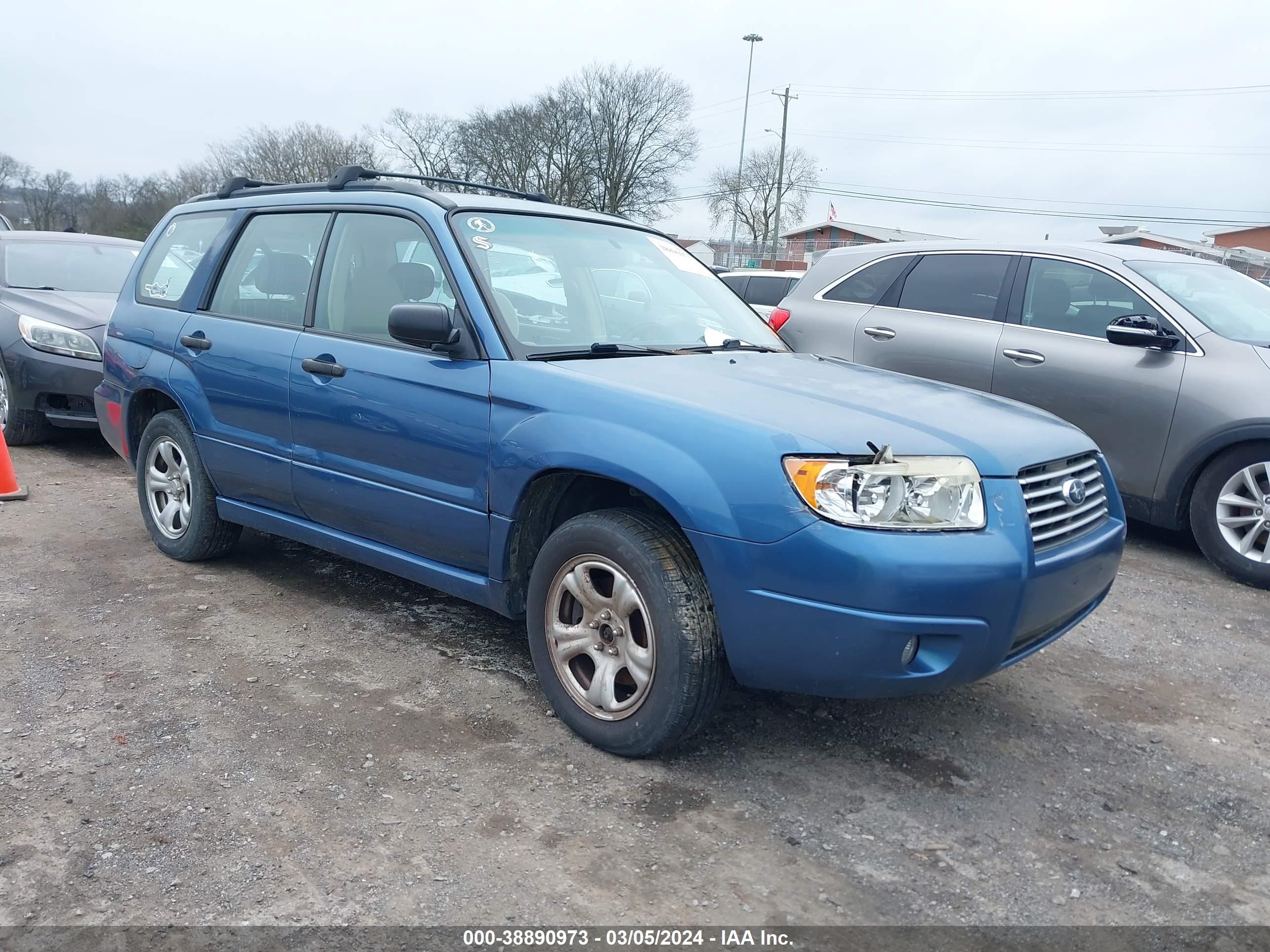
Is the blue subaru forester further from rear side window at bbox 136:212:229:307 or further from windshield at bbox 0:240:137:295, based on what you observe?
windshield at bbox 0:240:137:295

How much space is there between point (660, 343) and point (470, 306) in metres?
0.71

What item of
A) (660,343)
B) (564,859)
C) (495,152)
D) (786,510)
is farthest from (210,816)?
(495,152)

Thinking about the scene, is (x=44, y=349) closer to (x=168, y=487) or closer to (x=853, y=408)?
(x=168, y=487)

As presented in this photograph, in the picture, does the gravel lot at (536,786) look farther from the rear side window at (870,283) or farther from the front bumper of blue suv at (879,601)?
the rear side window at (870,283)

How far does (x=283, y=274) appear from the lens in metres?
4.30

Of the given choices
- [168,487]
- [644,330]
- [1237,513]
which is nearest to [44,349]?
[168,487]

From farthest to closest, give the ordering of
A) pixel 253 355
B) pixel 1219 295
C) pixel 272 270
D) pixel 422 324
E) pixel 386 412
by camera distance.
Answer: pixel 1219 295
pixel 272 270
pixel 253 355
pixel 386 412
pixel 422 324

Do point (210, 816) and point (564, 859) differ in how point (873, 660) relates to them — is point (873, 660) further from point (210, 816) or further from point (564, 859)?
point (210, 816)

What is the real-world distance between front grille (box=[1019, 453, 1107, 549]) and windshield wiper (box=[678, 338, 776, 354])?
49.9 inches

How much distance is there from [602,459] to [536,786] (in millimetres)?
982

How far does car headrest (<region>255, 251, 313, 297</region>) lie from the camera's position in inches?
165

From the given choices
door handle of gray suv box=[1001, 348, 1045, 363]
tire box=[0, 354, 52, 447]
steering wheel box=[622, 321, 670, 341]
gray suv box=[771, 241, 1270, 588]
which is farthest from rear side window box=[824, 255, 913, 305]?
tire box=[0, 354, 52, 447]

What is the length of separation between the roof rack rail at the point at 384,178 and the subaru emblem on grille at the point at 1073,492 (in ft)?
8.39

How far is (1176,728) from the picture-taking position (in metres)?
3.56
